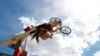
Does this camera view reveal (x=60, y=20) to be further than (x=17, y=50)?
Yes

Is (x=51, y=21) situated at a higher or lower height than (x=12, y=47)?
higher

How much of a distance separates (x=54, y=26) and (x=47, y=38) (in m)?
1.96

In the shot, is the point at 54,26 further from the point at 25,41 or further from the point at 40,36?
the point at 25,41

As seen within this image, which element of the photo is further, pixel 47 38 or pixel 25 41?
pixel 25 41

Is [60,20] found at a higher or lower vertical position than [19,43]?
higher

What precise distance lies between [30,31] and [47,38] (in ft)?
7.86

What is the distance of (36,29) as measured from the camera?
2422 centimetres

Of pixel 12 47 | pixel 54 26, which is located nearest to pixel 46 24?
pixel 54 26

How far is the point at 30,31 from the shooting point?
2436 centimetres

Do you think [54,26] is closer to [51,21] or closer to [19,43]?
[51,21]

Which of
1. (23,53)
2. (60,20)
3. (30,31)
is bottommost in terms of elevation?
(23,53)

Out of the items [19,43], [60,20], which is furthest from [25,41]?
[60,20]

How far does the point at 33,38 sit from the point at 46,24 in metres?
2.13

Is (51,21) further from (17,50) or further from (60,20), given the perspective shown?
(17,50)
